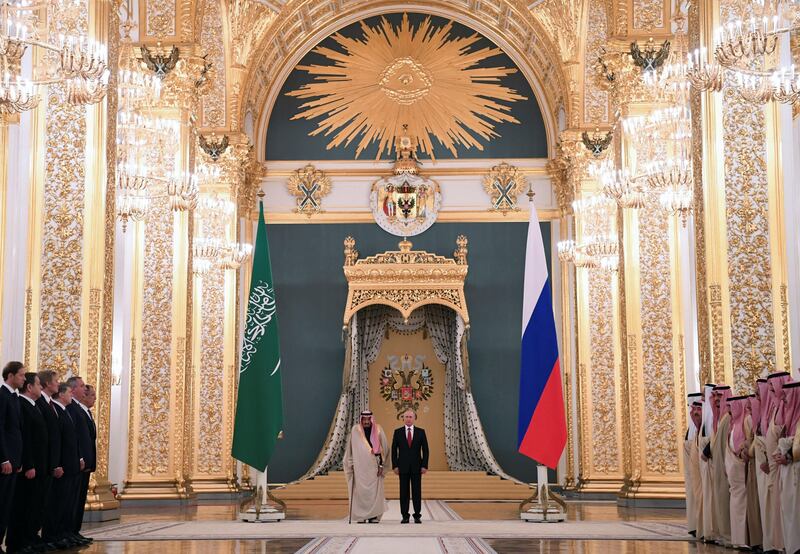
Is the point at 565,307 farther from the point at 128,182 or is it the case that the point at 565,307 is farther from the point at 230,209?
the point at 128,182

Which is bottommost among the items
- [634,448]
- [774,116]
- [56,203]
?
[634,448]

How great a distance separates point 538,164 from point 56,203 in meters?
13.9

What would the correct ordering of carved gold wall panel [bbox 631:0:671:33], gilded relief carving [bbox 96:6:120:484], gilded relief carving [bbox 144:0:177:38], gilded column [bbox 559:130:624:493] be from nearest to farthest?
gilded relief carving [bbox 96:6:120:484] → carved gold wall panel [bbox 631:0:671:33] → gilded relief carving [bbox 144:0:177:38] → gilded column [bbox 559:130:624:493]

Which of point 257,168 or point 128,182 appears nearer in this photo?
point 128,182

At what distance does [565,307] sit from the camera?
74.6 feet

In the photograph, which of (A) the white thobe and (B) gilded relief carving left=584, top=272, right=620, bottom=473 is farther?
(B) gilded relief carving left=584, top=272, right=620, bottom=473

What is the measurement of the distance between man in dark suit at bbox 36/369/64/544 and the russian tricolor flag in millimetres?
6097

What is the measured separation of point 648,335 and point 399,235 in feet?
28.6

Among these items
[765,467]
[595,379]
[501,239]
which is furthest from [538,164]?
[765,467]

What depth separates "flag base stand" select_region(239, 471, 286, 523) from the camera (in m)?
13.6

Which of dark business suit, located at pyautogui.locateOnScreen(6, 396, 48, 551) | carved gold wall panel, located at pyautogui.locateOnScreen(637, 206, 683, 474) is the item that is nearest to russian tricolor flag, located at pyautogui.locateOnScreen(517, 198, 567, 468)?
carved gold wall panel, located at pyautogui.locateOnScreen(637, 206, 683, 474)

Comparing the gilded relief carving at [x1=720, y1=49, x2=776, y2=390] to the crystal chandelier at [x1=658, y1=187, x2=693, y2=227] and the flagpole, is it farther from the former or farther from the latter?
the flagpole

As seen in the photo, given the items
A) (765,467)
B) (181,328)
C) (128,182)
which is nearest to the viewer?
(765,467)

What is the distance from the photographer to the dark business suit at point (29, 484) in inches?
357
